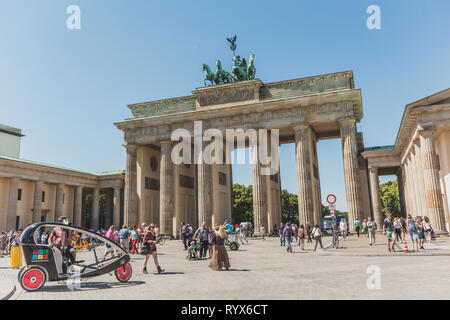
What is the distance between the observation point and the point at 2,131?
66.9 m

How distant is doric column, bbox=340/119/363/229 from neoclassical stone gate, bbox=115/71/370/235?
9 centimetres

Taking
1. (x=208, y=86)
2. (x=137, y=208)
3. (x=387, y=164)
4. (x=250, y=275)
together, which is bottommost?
(x=250, y=275)

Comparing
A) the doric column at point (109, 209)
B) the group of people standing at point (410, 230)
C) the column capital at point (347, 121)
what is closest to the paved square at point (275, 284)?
the group of people standing at point (410, 230)

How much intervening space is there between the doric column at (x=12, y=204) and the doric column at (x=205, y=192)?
71.4 ft

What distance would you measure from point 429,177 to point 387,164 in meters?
15.7

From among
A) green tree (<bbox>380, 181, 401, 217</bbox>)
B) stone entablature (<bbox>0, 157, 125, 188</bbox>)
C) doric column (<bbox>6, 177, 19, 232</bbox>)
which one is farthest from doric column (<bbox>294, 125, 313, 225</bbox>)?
green tree (<bbox>380, 181, 401, 217</bbox>)

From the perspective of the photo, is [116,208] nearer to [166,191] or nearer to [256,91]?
[166,191]

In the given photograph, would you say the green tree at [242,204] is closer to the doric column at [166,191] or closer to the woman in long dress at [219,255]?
the doric column at [166,191]

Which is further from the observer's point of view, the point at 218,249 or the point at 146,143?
the point at 146,143

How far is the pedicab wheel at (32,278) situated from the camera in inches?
387

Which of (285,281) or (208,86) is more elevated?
(208,86)

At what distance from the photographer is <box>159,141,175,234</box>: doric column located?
A: 42.2 m
